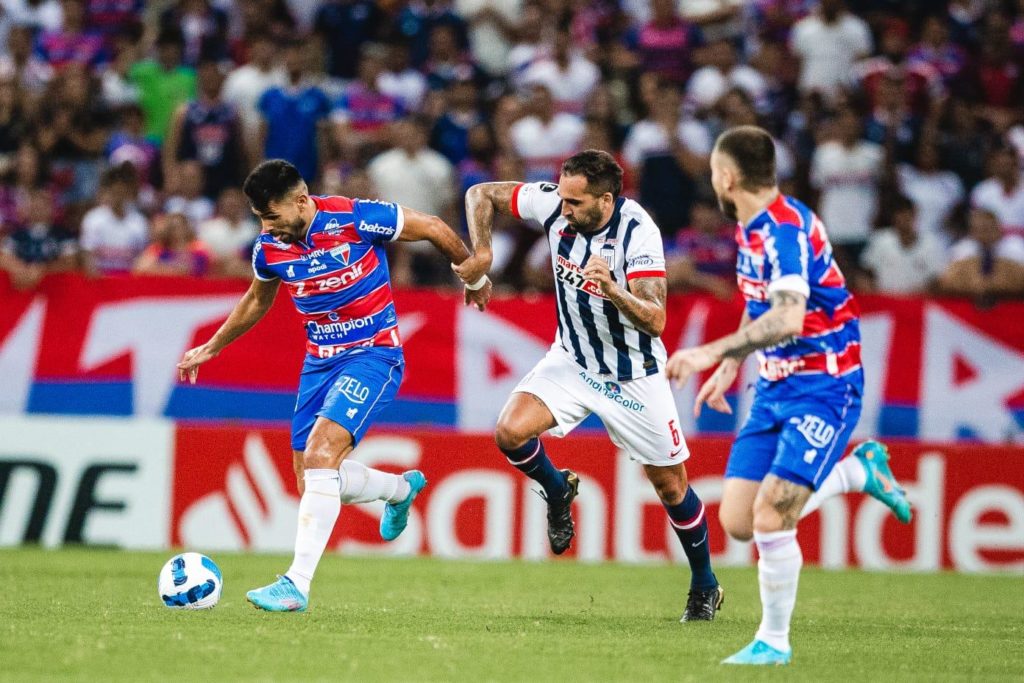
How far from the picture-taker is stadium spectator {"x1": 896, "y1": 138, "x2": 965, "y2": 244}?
1620cm

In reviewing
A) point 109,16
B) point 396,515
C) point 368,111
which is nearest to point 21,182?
point 109,16

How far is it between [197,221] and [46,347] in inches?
105

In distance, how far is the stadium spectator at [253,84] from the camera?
1694 cm

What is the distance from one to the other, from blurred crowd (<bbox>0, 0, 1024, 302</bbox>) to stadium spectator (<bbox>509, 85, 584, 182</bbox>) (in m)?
0.03

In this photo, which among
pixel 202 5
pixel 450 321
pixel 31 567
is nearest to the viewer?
pixel 31 567

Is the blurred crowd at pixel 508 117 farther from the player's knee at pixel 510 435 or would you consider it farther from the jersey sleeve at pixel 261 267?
the player's knee at pixel 510 435

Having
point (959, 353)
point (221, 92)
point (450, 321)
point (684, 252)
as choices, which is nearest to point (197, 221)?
point (221, 92)

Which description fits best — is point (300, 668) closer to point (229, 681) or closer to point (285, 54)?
point (229, 681)

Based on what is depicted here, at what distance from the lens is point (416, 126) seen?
51.8 ft

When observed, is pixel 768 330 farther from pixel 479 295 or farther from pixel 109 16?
pixel 109 16

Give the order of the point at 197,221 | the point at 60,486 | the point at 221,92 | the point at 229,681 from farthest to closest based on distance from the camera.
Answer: the point at 221,92, the point at 197,221, the point at 60,486, the point at 229,681

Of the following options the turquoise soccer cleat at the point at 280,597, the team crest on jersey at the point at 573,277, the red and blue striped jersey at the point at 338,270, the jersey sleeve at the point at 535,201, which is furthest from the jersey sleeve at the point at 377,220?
the turquoise soccer cleat at the point at 280,597

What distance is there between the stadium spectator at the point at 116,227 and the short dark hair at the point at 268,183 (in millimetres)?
7205

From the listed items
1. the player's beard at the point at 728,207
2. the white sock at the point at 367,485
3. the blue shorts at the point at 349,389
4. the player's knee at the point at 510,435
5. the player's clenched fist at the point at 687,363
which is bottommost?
the white sock at the point at 367,485
